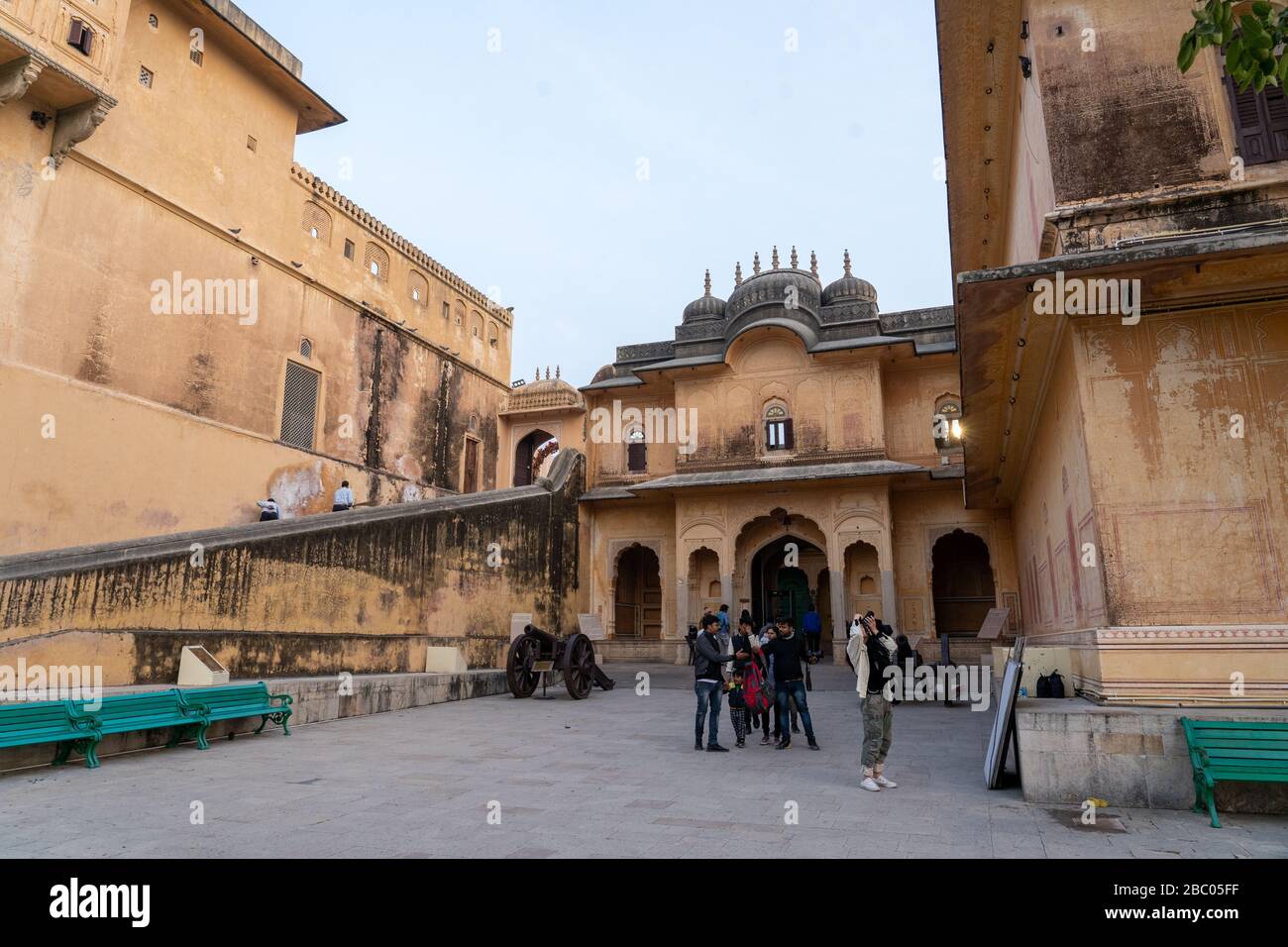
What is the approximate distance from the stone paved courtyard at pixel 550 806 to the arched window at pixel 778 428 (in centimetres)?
1322

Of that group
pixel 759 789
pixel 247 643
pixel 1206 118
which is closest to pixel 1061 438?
pixel 1206 118

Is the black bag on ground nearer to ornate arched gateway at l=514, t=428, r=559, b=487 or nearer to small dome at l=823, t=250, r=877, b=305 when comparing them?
small dome at l=823, t=250, r=877, b=305

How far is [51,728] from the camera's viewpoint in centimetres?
632

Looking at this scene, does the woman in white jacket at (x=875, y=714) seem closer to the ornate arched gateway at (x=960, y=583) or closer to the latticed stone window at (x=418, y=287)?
the ornate arched gateway at (x=960, y=583)

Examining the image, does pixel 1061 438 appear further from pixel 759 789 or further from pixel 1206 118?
pixel 759 789

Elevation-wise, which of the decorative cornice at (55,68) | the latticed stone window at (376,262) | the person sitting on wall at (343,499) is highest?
the latticed stone window at (376,262)

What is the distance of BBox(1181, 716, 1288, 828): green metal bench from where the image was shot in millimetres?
4812

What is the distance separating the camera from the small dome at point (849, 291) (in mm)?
24953

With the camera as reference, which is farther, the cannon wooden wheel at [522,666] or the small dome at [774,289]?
the small dome at [774,289]

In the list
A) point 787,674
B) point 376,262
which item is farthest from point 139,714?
point 376,262

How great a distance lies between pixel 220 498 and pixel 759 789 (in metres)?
14.0

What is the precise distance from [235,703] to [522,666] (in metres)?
5.65

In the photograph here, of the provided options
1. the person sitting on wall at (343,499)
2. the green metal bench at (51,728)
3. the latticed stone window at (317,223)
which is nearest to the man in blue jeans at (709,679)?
the green metal bench at (51,728)

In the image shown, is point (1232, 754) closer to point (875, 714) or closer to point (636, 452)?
point (875, 714)
